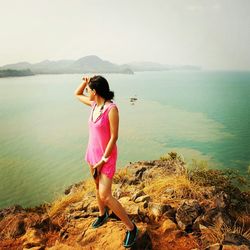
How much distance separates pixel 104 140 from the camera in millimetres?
2854

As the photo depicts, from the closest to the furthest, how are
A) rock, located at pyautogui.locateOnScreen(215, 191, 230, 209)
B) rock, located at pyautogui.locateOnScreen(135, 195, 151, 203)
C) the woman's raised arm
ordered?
the woman's raised arm < rock, located at pyautogui.locateOnScreen(215, 191, 230, 209) < rock, located at pyautogui.locateOnScreen(135, 195, 151, 203)

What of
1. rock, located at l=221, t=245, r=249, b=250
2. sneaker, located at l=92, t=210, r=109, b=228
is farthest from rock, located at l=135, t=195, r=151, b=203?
rock, located at l=221, t=245, r=249, b=250

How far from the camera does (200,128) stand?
30672 mm

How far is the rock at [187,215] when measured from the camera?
3.53 metres

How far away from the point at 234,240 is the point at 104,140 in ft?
4.91

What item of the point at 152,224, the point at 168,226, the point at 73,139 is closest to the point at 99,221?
the point at 152,224

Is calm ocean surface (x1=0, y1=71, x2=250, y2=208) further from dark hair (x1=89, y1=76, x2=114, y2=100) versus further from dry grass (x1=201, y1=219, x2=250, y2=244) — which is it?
dark hair (x1=89, y1=76, x2=114, y2=100)

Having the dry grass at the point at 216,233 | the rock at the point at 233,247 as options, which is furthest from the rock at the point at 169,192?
the rock at the point at 233,247

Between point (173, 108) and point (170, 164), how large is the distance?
35.8 m

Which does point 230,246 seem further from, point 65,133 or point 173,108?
point 173,108

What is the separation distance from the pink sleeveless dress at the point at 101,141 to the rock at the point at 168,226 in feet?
3.47

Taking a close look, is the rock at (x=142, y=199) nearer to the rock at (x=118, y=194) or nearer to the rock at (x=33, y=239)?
the rock at (x=118, y=194)

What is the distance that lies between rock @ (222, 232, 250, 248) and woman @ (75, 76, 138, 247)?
0.86m

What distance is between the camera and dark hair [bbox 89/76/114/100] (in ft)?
9.24
